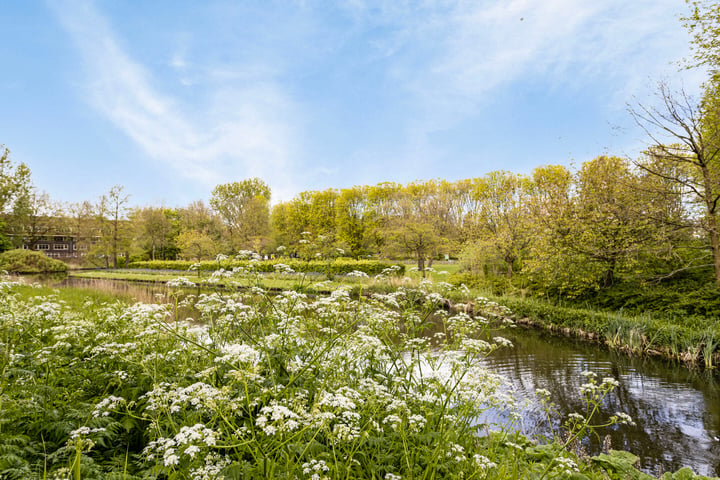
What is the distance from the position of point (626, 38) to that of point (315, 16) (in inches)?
449

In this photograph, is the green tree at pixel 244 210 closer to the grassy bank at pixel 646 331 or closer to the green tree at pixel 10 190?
the green tree at pixel 10 190

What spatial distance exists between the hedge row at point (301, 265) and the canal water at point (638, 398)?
1765mm

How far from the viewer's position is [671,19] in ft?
41.1

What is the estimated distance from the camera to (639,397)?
6.93 m

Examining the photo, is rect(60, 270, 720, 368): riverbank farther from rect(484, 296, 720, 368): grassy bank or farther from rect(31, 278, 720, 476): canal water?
rect(31, 278, 720, 476): canal water

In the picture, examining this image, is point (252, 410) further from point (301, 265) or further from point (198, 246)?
point (198, 246)

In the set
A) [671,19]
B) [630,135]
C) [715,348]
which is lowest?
[715,348]

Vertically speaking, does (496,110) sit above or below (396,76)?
below

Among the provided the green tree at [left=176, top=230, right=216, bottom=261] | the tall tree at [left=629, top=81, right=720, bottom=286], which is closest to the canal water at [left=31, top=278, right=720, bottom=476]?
the tall tree at [left=629, top=81, right=720, bottom=286]

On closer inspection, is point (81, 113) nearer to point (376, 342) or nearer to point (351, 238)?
point (376, 342)

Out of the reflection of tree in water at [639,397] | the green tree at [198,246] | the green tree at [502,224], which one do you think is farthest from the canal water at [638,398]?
the green tree at [198,246]

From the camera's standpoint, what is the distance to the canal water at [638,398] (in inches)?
201

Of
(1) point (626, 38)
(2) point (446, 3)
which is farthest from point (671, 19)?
(2) point (446, 3)

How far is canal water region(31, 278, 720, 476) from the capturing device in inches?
201
